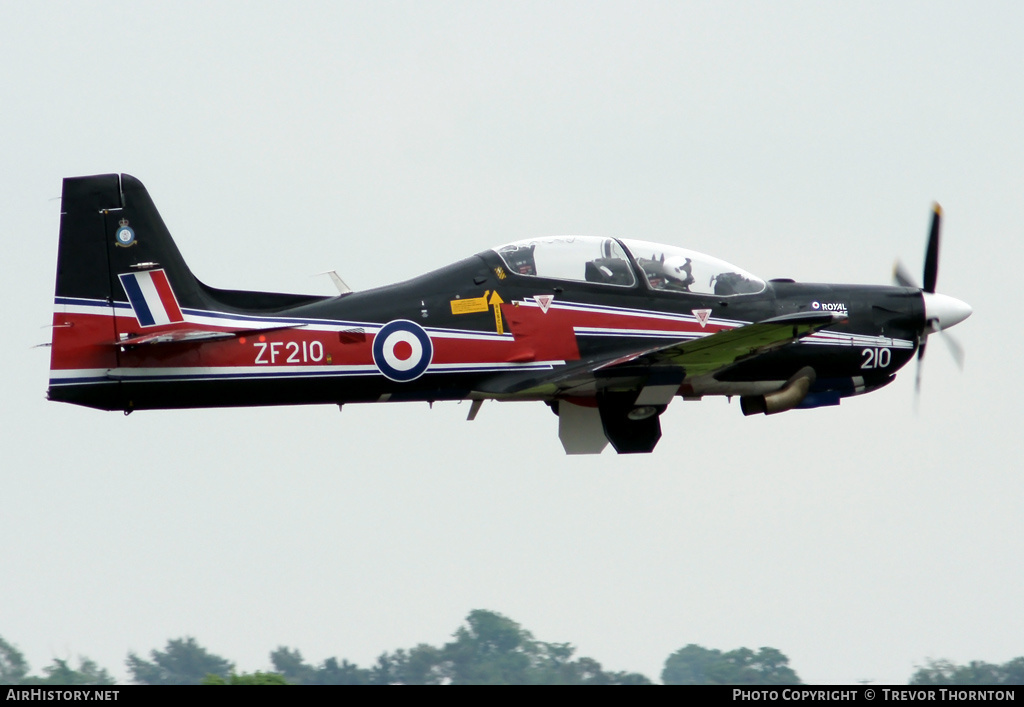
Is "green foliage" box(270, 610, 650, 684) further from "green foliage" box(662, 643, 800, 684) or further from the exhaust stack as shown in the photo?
the exhaust stack

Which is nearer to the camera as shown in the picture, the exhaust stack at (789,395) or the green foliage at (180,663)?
the exhaust stack at (789,395)

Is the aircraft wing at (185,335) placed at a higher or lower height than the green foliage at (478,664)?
higher

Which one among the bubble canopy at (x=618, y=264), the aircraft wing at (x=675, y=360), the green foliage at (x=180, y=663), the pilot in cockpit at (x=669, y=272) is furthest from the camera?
the green foliage at (x=180, y=663)

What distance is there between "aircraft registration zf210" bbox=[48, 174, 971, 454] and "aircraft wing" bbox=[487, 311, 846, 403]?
0.03m

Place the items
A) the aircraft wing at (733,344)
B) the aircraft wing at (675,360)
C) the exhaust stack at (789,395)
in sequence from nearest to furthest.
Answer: the aircraft wing at (733,344) < the aircraft wing at (675,360) < the exhaust stack at (789,395)

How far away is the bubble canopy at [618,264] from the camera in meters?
14.8

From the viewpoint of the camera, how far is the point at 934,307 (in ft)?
53.7

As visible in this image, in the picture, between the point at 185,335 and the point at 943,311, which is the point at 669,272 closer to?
the point at 943,311

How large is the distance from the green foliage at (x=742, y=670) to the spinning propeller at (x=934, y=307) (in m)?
10.7

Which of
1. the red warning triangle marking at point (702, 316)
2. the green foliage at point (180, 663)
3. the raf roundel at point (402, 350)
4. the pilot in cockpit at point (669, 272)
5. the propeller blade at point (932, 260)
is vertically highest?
the propeller blade at point (932, 260)

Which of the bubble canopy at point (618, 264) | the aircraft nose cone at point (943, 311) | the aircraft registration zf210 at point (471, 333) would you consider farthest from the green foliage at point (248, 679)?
the aircraft nose cone at point (943, 311)

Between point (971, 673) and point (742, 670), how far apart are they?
195 inches

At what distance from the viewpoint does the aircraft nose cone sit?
1633cm

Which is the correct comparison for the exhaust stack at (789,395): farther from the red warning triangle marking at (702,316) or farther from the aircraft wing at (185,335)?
the aircraft wing at (185,335)
